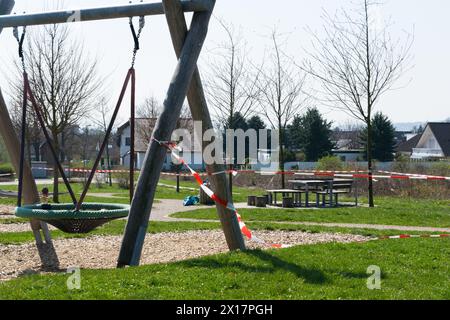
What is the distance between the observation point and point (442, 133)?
2608 inches

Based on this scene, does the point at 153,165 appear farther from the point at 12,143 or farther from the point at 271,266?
the point at 12,143

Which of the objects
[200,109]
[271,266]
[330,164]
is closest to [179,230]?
[200,109]

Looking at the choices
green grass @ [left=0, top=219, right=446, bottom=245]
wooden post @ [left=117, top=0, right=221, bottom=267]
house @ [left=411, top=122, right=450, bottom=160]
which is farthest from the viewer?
house @ [left=411, top=122, right=450, bottom=160]

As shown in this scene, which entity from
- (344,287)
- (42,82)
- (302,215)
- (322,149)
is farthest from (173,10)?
(322,149)

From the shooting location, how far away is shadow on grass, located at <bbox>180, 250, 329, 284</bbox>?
602 cm

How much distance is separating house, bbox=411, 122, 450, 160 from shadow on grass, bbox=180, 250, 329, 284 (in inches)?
2338

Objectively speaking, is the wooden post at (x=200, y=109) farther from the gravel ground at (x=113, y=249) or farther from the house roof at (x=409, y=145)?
the house roof at (x=409, y=145)

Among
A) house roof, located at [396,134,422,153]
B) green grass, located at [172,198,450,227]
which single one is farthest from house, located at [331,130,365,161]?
green grass, located at [172,198,450,227]

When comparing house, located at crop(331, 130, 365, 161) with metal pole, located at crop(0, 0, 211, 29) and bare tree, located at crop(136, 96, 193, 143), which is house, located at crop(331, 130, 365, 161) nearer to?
bare tree, located at crop(136, 96, 193, 143)

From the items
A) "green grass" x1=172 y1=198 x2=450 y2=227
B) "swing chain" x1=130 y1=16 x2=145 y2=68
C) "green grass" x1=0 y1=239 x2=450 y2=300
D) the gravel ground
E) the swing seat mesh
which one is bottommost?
"green grass" x1=172 y1=198 x2=450 y2=227

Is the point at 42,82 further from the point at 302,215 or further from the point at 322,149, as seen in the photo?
the point at 322,149
